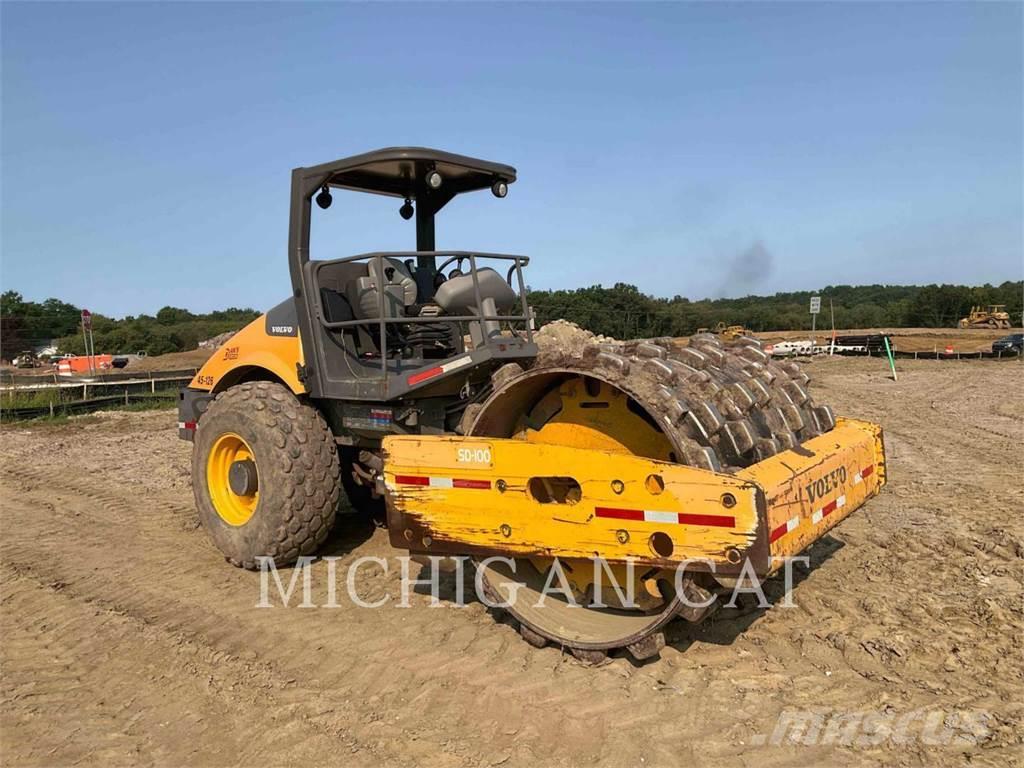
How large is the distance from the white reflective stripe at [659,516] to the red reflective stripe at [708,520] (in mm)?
24

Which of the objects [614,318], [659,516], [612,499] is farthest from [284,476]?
[614,318]

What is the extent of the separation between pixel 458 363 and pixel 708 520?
66.6 inches

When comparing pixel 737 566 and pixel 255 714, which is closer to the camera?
pixel 737 566

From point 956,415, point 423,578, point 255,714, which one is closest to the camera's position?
point 255,714

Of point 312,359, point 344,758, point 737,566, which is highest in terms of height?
point 312,359

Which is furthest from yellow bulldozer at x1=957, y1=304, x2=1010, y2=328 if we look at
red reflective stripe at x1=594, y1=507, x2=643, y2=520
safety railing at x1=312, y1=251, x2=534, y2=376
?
red reflective stripe at x1=594, y1=507, x2=643, y2=520

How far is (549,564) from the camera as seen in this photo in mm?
3934

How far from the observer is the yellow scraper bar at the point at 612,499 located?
2928 millimetres

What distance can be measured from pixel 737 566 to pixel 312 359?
2.95 m

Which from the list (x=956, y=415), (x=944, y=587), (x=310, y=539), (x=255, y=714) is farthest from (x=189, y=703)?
(x=956, y=415)

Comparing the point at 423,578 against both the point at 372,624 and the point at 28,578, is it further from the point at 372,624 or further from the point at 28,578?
the point at 28,578

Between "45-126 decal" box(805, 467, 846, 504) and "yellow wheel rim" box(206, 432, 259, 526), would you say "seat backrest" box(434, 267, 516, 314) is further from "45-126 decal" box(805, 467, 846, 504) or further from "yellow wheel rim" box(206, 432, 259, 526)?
"45-126 decal" box(805, 467, 846, 504)

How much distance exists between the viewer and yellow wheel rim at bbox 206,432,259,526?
5289 mm

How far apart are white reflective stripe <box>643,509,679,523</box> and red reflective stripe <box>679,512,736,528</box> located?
0.02 metres
